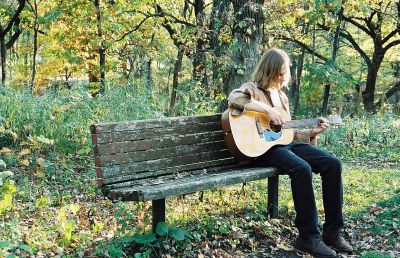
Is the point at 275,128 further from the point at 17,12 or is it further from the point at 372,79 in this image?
the point at 372,79

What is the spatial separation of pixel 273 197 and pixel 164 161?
1.21 m

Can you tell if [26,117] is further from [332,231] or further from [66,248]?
[332,231]

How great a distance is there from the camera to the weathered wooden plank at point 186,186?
3416 mm

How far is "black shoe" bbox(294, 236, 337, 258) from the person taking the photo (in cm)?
395

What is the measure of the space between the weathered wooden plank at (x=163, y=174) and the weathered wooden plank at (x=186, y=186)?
13cm

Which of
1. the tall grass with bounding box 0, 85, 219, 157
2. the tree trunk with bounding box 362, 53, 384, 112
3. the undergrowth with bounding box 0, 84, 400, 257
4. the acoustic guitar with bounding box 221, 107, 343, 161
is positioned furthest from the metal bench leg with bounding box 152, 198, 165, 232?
the tree trunk with bounding box 362, 53, 384, 112

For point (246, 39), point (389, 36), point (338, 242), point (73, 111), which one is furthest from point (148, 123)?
point (389, 36)

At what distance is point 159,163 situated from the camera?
4184 mm

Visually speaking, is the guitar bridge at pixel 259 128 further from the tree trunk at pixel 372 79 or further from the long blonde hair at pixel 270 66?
the tree trunk at pixel 372 79

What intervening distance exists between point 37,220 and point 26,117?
2.61 metres

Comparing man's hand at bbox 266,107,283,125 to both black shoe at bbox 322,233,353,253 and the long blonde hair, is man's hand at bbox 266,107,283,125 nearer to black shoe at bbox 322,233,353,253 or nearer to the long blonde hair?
the long blonde hair

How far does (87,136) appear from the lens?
6527 millimetres

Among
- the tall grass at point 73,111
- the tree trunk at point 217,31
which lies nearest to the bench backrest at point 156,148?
the tall grass at point 73,111

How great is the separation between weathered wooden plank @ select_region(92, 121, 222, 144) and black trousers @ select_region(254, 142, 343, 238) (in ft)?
1.79
